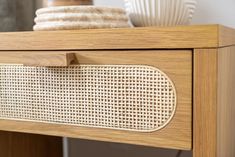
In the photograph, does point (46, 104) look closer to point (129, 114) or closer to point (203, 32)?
point (129, 114)

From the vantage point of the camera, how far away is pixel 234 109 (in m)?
0.74

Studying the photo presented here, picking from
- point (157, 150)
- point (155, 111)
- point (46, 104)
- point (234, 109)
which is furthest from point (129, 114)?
point (157, 150)

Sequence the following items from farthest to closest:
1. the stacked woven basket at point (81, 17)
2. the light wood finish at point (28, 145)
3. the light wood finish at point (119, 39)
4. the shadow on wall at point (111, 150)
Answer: the shadow on wall at point (111, 150) → the light wood finish at point (28, 145) → the stacked woven basket at point (81, 17) → the light wood finish at point (119, 39)

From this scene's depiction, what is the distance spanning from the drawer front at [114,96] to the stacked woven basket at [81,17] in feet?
0.23

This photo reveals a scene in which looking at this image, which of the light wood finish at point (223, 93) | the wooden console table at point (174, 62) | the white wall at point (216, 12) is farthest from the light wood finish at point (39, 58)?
the white wall at point (216, 12)

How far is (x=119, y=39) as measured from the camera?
0.54 m

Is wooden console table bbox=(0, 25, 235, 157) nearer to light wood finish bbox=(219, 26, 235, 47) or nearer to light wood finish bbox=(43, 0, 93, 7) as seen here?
light wood finish bbox=(219, 26, 235, 47)

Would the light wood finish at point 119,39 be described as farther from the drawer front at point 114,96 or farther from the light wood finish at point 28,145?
the light wood finish at point 28,145

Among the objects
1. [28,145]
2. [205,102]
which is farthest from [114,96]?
[28,145]

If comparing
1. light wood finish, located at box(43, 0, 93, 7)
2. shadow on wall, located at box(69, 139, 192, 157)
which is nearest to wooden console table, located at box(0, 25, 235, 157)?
light wood finish, located at box(43, 0, 93, 7)

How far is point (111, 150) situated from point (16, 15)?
524mm

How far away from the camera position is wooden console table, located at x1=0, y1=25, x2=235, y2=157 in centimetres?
49

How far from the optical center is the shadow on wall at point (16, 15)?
88 centimetres

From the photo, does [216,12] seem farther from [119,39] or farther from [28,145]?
[28,145]
